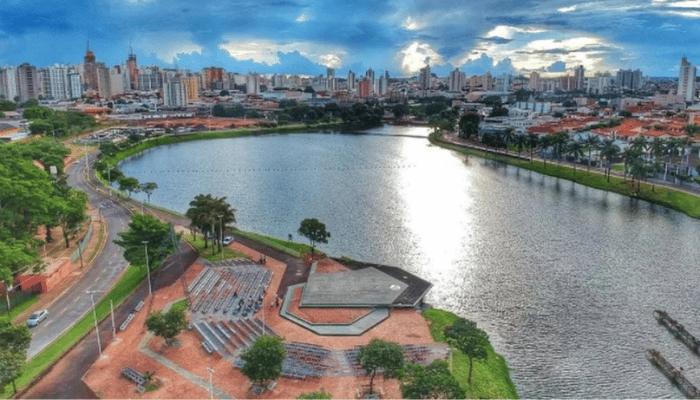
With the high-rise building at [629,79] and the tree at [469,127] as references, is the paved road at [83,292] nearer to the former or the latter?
the tree at [469,127]

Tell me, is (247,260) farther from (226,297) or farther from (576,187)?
(576,187)

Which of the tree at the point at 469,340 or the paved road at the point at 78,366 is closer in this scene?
the paved road at the point at 78,366

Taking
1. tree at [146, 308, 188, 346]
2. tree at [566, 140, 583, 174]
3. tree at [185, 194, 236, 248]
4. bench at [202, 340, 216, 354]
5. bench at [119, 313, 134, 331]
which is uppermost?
tree at [566, 140, 583, 174]

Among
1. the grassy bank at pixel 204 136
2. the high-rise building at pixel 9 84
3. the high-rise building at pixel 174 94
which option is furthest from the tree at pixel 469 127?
Result: the high-rise building at pixel 9 84

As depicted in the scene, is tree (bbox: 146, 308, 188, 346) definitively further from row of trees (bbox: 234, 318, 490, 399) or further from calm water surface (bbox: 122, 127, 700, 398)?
calm water surface (bbox: 122, 127, 700, 398)

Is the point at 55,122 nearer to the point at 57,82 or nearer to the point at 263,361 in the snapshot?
the point at 263,361

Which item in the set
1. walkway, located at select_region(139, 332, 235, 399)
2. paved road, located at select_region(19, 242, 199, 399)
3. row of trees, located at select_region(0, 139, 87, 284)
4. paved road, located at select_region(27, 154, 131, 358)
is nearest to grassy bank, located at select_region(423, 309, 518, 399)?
walkway, located at select_region(139, 332, 235, 399)
